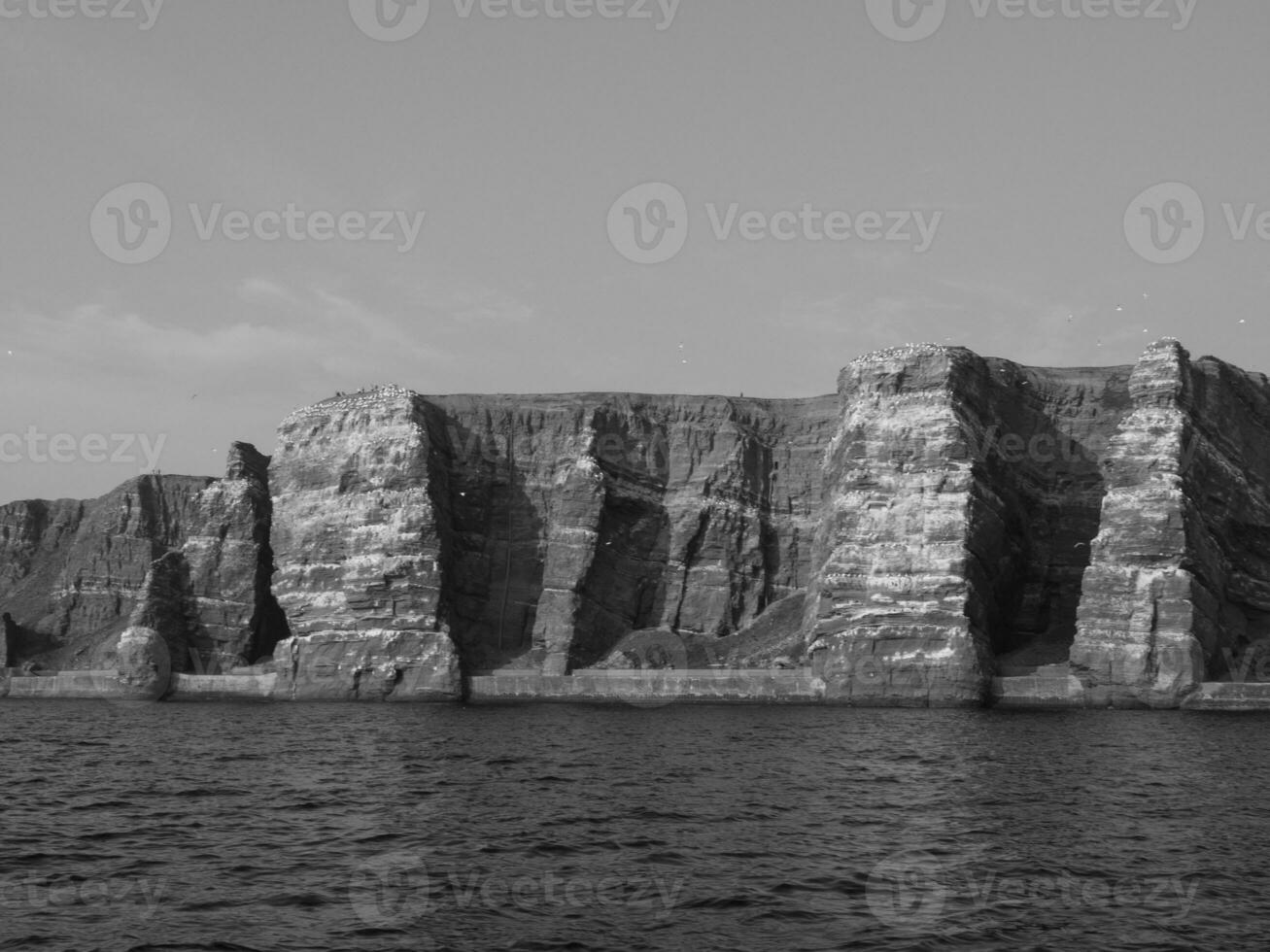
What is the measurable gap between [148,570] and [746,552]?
66.4 meters

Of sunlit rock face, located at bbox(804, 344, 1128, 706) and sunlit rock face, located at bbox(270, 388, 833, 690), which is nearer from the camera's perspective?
sunlit rock face, located at bbox(804, 344, 1128, 706)

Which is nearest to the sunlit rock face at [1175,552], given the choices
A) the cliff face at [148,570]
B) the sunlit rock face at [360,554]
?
the sunlit rock face at [360,554]

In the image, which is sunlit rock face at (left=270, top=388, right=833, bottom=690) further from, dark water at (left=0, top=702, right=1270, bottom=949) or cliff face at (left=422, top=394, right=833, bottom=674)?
dark water at (left=0, top=702, right=1270, bottom=949)

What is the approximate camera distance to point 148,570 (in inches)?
5714

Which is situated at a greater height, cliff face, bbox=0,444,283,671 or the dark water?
cliff face, bbox=0,444,283,671

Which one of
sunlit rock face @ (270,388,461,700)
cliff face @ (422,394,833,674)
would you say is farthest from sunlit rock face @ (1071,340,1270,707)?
sunlit rock face @ (270,388,461,700)

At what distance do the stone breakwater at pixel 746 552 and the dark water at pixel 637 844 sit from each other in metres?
31.6

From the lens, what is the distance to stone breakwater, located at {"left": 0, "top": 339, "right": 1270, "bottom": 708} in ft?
307

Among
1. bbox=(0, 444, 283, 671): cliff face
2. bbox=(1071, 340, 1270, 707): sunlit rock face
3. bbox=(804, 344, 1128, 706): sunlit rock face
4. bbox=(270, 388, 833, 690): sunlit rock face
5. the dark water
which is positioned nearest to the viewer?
the dark water

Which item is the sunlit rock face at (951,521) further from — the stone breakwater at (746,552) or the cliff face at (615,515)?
the cliff face at (615,515)

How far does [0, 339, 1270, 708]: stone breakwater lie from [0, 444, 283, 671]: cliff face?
413mm

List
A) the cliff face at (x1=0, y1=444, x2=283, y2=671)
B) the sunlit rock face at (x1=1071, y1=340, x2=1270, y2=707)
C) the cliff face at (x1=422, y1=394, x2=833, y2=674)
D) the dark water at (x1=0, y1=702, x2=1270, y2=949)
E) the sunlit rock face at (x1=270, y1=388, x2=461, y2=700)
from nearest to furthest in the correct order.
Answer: the dark water at (x1=0, y1=702, x2=1270, y2=949), the sunlit rock face at (x1=1071, y1=340, x2=1270, y2=707), the sunlit rock face at (x1=270, y1=388, x2=461, y2=700), the cliff face at (x1=422, y1=394, x2=833, y2=674), the cliff face at (x1=0, y1=444, x2=283, y2=671)

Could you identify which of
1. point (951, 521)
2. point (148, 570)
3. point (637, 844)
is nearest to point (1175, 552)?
point (951, 521)

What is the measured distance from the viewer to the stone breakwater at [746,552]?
93688 mm
